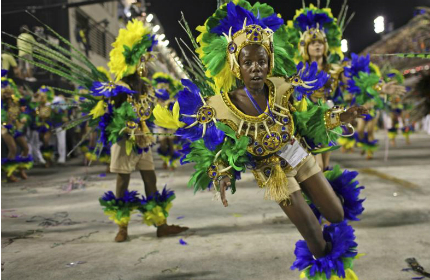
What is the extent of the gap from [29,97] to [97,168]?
238cm

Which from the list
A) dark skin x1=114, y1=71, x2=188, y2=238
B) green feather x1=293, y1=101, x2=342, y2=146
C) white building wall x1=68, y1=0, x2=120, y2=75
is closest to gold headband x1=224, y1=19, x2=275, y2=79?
green feather x1=293, y1=101, x2=342, y2=146

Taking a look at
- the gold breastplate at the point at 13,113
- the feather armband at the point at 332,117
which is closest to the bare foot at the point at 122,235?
the feather armband at the point at 332,117

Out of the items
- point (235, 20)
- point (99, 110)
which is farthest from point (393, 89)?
→ point (99, 110)

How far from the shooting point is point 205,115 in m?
2.41

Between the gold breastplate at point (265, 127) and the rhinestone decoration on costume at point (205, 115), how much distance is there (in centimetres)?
5

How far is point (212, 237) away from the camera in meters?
3.93

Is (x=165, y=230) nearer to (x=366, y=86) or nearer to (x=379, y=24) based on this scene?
(x=366, y=86)

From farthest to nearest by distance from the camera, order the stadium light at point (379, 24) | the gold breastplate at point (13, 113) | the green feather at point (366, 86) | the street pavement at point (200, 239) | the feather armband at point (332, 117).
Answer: the stadium light at point (379, 24) < the gold breastplate at point (13, 113) < the green feather at point (366, 86) < the street pavement at point (200, 239) < the feather armband at point (332, 117)

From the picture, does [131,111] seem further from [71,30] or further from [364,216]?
[71,30]

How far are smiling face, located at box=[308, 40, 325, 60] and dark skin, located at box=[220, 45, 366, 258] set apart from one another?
2.16 metres

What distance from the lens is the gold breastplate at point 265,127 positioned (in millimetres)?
2387

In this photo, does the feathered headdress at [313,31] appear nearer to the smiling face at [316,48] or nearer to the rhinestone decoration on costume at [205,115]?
the smiling face at [316,48]

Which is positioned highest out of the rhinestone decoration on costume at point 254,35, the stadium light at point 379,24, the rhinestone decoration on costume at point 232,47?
the stadium light at point 379,24

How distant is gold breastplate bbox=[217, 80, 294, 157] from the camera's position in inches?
94.0
